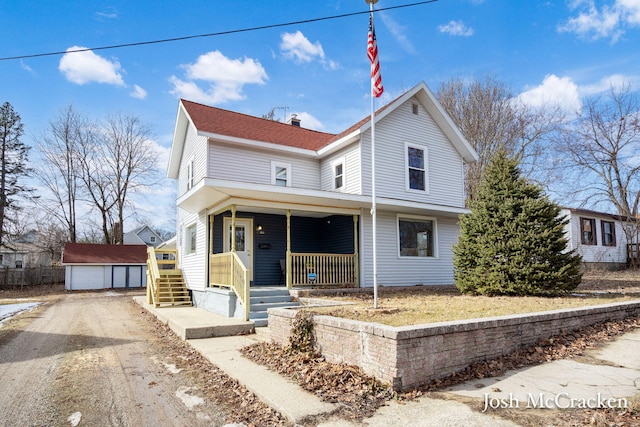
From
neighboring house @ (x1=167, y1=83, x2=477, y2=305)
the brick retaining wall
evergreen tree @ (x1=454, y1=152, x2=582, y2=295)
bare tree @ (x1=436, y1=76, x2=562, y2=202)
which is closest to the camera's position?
the brick retaining wall

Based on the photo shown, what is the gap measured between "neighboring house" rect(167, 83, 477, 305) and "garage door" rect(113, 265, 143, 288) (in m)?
17.5

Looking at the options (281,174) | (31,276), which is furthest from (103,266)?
(281,174)

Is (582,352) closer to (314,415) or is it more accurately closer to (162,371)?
(314,415)

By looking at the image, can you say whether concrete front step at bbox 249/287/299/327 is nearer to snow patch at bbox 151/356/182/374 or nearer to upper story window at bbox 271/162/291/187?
snow patch at bbox 151/356/182/374

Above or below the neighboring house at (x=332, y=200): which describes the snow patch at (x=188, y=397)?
below

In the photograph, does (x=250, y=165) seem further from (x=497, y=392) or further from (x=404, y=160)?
(x=497, y=392)

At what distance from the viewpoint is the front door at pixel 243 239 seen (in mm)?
13172

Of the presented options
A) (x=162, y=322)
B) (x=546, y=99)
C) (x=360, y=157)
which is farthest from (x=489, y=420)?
(x=546, y=99)

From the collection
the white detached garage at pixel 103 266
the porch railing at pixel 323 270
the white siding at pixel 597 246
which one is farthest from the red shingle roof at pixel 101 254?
the white siding at pixel 597 246

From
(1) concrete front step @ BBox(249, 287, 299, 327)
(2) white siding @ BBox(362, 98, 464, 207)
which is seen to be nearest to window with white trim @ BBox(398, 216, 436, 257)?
(2) white siding @ BBox(362, 98, 464, 207)

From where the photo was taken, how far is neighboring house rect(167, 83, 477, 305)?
12352mm

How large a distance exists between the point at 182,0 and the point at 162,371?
30.4 feet

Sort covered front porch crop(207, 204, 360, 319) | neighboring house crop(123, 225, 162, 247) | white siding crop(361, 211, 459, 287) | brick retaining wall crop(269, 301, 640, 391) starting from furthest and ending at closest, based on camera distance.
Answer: neighboring house crop(123, 225, 162, 247) → white siding crop(361, 211, 459, 287) → covered front porch crop(207, 204, 360, 319) → brick retaining wall crop(269, 301, 640, 391)

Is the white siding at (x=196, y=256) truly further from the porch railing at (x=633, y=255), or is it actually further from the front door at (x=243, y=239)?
the porch railing at (x=633, y=255)
